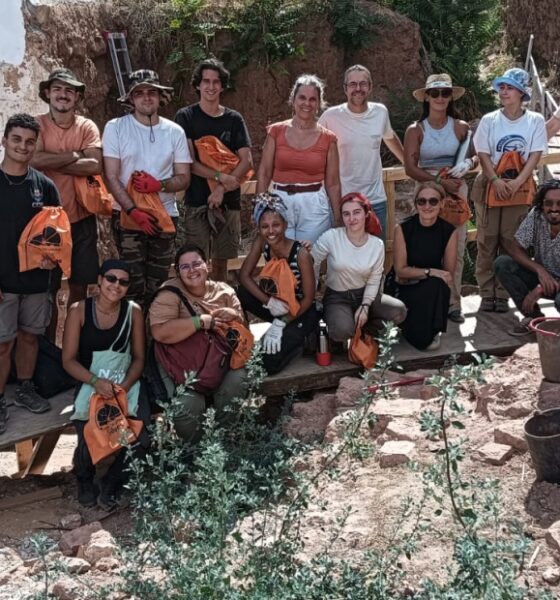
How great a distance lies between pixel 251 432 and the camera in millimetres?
5414

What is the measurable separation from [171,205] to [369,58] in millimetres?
8348

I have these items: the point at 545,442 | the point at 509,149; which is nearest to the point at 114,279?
the point at 545,442

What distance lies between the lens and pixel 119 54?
11812mm

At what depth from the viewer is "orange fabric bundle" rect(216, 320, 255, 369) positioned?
18.0ft

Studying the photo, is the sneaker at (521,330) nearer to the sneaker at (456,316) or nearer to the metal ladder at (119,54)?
the sneaker at (456,316)

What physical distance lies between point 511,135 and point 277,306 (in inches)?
84.9

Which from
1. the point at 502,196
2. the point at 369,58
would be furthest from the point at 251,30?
the point at 502,196

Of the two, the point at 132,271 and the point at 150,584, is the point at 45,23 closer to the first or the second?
the point at 132,271

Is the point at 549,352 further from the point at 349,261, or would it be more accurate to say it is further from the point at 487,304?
the point at 487,304

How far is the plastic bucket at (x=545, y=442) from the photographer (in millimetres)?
4199

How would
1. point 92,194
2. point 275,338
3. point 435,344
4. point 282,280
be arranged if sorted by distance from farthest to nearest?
point 435,344, point 275,338, point 282,280, point 92,194

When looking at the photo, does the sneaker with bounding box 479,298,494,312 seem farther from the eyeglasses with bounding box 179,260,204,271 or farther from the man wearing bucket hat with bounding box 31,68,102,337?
the man wearing bucket hat with bounding box 31,68,102,337

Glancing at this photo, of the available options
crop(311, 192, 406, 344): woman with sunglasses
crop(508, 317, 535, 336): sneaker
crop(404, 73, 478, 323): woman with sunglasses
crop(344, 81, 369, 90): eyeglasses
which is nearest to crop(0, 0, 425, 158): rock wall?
crop(344, 81, 369, 90): eyeglasses

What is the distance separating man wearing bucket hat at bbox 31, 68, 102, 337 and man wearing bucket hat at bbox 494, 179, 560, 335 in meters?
2.99
